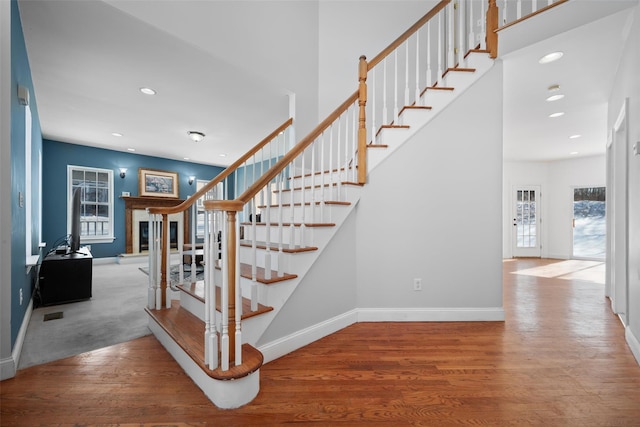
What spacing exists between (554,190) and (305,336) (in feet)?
27.1

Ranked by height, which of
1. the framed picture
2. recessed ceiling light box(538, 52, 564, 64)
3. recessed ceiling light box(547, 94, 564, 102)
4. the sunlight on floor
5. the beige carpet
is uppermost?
recessed ceiling light box(538, 52, 564, 64)

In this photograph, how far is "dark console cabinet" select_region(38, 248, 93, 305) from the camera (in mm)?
3342

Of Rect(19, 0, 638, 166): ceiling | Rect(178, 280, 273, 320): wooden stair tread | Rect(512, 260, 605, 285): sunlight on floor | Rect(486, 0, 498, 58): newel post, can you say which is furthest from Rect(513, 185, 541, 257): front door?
Rect(178, 280, 273, 320): wooden stair tread

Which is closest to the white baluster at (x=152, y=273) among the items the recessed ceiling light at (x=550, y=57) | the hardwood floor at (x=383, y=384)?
the hardwood floor at (x=383, y=384)

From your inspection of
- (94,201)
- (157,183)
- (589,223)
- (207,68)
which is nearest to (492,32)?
(207,68)

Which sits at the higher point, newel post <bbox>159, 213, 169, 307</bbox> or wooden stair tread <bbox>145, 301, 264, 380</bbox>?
newel post <bbox>159, 213, 169, 307</bbox>

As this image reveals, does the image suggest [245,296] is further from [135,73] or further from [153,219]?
[135,73]

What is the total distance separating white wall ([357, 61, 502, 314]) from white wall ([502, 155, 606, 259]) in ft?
18.9

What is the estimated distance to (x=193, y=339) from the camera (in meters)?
1.96

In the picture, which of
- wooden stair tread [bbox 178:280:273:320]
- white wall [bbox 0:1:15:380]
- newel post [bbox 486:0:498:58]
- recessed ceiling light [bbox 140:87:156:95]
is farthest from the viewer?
recessed ceiling light [bbox 140:87:156:95]

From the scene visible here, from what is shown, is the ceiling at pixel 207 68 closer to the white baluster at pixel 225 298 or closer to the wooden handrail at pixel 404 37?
the wooden handrail at pixel 404 37

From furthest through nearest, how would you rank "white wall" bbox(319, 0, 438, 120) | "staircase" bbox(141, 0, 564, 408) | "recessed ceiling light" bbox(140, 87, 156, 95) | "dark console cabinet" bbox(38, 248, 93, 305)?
"white wall" bbox(319, 0, 438, 120) < "recessed ceiling light" bbox(140, 87, 156, 95) < "dark console cabinet" bbox(38, 248, 93, 305) < "staircase" bbox(141, 0, 564, 408)

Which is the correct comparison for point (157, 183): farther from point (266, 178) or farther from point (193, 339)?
point (266, 178)

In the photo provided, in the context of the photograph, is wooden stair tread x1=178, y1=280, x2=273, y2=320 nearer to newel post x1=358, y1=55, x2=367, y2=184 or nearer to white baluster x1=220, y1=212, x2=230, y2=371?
white baluster x1=220, y1=212, x2=230, y2=371
